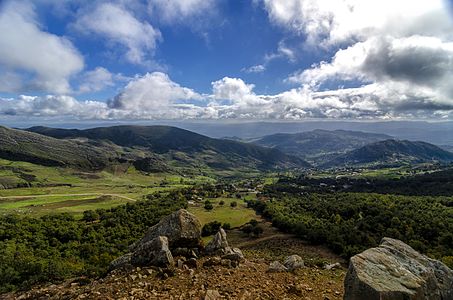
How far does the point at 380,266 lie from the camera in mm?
13445

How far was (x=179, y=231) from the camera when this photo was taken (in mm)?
Answer: 21766

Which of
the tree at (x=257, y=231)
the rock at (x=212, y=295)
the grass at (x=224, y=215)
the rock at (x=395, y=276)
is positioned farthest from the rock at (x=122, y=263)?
the grass at (x=224, y=215)

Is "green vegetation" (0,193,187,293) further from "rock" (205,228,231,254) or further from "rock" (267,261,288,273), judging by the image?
"rock" (267,261,288,273)

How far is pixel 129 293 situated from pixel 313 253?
46.2m

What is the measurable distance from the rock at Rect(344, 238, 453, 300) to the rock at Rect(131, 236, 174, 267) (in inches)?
411

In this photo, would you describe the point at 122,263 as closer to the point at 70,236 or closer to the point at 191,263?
the point at 191,263

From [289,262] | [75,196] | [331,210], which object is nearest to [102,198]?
[75,196]

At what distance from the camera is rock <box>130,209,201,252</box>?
70.9 feet

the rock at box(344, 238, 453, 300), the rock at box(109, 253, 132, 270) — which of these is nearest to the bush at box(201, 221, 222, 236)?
the rock at box(109, 253, 132, 270)

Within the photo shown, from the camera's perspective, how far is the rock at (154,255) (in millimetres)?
18281

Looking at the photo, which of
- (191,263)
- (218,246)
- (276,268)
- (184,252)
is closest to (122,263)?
(184,252)

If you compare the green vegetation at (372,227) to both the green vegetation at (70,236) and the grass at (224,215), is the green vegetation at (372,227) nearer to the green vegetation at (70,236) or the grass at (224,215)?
the grass at (224,215)

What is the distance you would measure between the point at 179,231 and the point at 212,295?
8202mm

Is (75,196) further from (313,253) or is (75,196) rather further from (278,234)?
(313,253)
